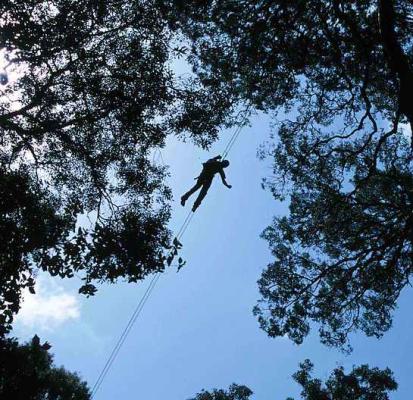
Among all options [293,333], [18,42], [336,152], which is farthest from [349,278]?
[18,42]

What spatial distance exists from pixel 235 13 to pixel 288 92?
3.11m

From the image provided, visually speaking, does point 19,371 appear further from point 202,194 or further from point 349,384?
point 349,384

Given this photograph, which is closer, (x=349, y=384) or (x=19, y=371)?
(x=19, y=371)

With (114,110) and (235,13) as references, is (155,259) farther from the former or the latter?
(235,13)

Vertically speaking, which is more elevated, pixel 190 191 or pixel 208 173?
pixel 208 173

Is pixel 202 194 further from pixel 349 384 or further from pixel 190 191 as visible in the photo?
pixel 349 384

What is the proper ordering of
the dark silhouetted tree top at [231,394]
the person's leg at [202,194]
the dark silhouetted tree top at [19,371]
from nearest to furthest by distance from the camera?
the dark silhouetted tree top at [19,371], the person's leg at [202,194], the dark silhouetted tree top at [231,394]

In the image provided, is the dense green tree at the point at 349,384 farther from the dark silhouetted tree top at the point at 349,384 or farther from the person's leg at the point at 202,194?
the person's leg at the point at 202,194

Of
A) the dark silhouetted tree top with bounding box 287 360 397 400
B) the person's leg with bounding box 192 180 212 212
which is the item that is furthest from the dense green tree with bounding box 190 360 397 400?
the person's leg with bounding box 192 180 212 212

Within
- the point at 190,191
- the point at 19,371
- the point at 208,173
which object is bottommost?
the point at 19,371

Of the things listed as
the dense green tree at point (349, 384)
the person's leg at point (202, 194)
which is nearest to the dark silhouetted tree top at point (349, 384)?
the dense green tree at point (349, 384)

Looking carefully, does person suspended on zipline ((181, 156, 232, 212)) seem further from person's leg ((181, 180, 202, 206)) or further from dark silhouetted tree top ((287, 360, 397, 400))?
dark silhouetted tree top ((287, 360, 397, 400))

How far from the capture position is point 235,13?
1284 centimetres

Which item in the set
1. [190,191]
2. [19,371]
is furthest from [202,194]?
[19,371]
